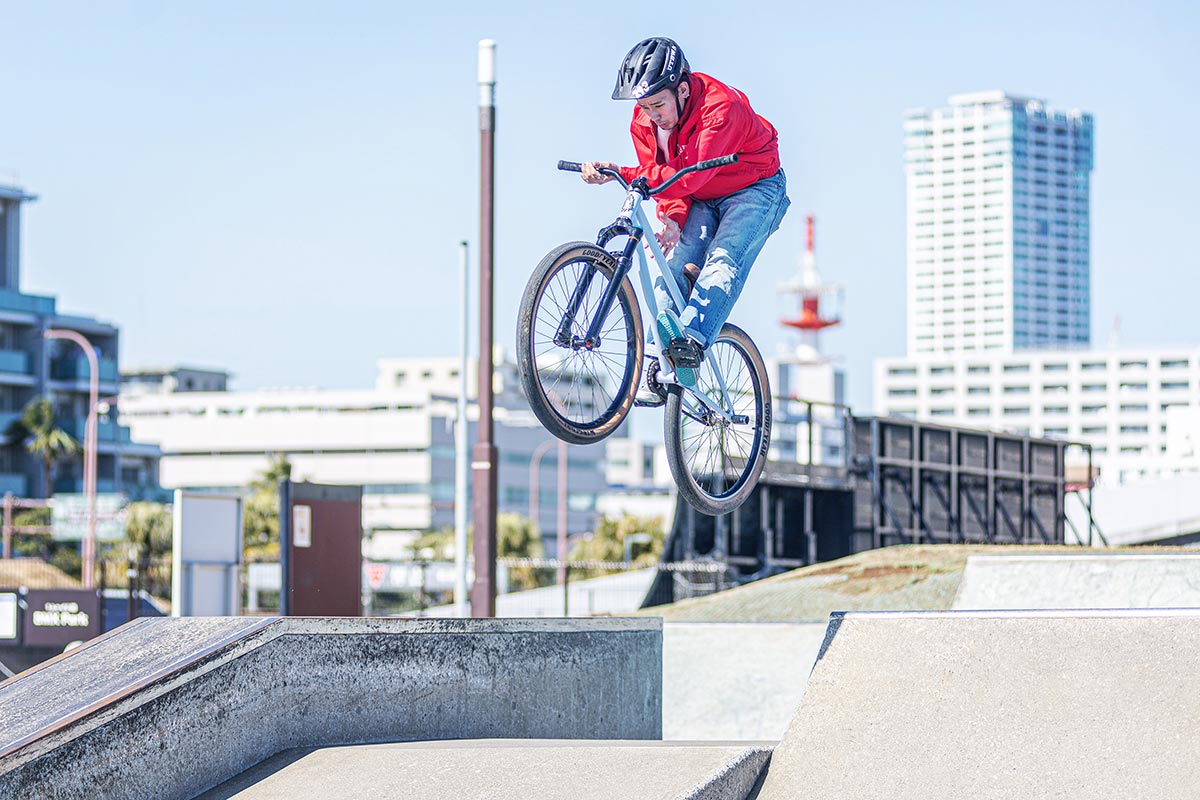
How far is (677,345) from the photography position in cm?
762

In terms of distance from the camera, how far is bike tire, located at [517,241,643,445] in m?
7.12

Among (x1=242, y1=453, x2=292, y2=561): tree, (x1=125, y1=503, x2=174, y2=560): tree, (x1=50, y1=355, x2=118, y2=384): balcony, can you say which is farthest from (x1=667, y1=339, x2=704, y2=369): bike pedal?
(x1=50, y1=355, x2=118, y2=384): balcony

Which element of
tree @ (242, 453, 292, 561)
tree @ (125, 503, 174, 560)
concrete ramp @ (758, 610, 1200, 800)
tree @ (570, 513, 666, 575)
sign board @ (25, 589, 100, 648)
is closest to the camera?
concrete ramp @ (758, 610, 1200, 800)

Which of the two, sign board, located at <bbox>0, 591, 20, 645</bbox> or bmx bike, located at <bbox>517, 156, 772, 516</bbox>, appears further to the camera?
sign board, located at <bbox>0, 591, 20, 645</bbox>

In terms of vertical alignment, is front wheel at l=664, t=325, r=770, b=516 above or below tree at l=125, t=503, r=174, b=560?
above

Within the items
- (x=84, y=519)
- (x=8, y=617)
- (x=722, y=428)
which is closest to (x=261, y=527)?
(x=84, y=519)

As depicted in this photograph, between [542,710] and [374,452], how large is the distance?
115m

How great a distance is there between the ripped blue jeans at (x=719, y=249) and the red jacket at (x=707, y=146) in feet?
0.22

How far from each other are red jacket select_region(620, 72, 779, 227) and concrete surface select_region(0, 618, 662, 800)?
235cm

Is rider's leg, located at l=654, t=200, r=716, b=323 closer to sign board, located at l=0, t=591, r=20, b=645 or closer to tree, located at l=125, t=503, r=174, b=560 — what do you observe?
sign board, located at l=0, t=591, r=20, b=645

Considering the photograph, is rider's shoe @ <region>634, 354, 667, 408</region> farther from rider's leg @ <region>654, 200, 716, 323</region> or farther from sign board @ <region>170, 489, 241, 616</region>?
sign board @ <region>170, 489, 241, 616</region>

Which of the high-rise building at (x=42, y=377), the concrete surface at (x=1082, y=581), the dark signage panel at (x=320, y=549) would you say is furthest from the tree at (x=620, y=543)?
the concrete surface at (x=1082, y=581)

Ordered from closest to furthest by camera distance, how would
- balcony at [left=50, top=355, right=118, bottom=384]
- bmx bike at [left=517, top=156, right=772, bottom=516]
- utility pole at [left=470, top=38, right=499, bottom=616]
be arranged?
bmx bike at [left=517, top=156, right=772, bottom=516], utility pole at [left=470, top=38, right=499, bottom=616], balcony at [left=50, top=355, right=118, bottom=384]

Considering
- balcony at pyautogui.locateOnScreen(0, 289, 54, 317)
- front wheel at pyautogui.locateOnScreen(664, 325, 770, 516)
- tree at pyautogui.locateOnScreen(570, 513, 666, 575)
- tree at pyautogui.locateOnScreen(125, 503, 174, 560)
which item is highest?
balcony at pyautogui.locateOnScreen(0, 289, 54, 317)
